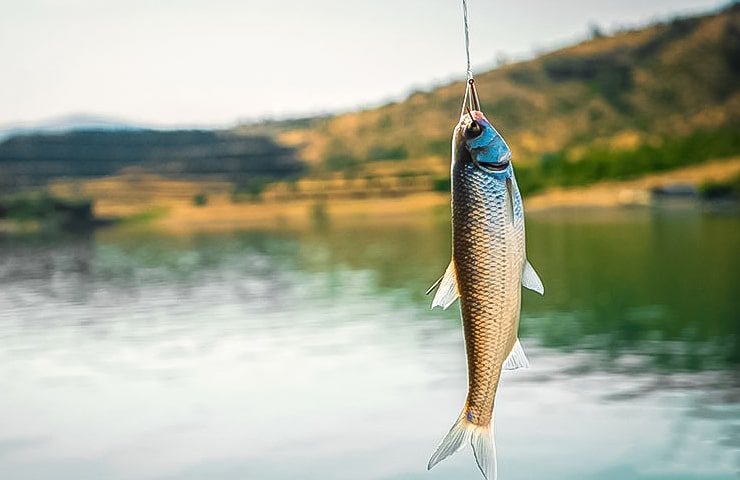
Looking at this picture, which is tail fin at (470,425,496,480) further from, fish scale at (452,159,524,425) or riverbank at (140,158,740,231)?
riverbank at (140,158,740,231)

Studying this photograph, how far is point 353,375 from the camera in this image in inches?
568

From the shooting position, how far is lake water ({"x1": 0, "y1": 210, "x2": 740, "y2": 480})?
1060cm

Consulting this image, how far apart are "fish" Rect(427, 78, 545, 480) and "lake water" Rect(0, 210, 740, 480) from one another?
21.2ft

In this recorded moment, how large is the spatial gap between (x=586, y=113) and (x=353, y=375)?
2750 inches

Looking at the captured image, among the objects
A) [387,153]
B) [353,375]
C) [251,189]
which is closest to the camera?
[353,375]

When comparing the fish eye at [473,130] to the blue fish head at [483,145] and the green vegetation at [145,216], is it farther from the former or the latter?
the green vegetation at [145,216]

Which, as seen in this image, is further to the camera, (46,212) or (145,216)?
(145,216)

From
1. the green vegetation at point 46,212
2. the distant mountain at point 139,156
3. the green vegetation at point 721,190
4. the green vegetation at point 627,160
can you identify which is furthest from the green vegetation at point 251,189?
the green vegetation at point 721,190

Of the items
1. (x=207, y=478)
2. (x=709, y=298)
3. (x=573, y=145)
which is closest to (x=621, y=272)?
(x=709, y=298)

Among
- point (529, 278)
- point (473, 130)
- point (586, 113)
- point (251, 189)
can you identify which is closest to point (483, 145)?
point (473, 130)

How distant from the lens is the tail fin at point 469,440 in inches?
140

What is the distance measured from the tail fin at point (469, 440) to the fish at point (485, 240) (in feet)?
0.31

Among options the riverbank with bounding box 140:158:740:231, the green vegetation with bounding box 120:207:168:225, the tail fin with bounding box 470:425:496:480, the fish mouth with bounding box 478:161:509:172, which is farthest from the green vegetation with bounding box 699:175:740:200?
the fish mouth with bounding box 478:161:509:172

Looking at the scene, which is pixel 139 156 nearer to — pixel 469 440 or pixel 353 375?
pixel 353 375
